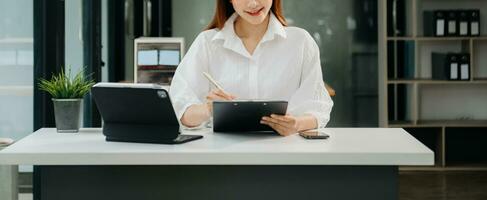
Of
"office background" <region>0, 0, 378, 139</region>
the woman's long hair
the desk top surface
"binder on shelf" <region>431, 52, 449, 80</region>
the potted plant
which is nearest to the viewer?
the desk top surface

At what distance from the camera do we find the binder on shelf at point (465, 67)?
6.30 metres

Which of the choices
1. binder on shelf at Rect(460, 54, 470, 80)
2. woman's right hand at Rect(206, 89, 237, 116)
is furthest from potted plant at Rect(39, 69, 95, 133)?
binder on shelf at Rect(460, 54, 470, 80)

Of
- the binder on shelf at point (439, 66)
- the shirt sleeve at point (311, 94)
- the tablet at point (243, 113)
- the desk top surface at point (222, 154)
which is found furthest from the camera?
the binder on shelf at point (439, 66)

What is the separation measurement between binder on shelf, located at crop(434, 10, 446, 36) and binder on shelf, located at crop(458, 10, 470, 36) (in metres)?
0.13

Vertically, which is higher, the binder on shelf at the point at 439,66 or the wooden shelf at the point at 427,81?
the binder on shelf at the point at 439,66

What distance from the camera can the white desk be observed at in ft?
6.95

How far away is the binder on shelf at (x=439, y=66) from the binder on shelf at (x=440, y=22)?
19 cm

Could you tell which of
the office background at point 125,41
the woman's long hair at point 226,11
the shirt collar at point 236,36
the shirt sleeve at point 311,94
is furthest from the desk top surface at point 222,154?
the office background at point 125,41

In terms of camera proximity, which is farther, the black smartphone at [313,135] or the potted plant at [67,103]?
the potted plant at [67,103]

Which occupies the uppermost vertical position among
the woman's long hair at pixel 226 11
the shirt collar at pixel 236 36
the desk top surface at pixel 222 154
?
the woman's long hair at pixel 226 11

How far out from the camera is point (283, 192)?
224cm

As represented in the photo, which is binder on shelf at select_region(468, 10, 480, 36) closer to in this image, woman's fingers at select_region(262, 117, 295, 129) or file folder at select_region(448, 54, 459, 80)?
file folder at select_region(448, 54, 459, 80)

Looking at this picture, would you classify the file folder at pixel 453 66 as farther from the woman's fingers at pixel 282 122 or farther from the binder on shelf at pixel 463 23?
the woman's fingers at pixel 282 122

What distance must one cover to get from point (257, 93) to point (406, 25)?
160 inches
